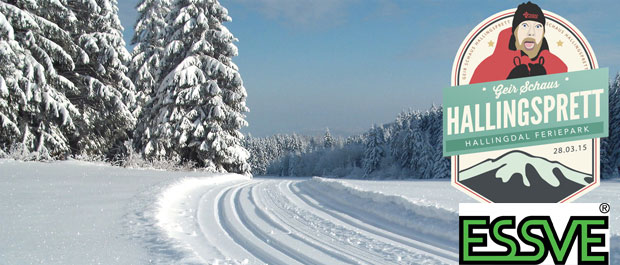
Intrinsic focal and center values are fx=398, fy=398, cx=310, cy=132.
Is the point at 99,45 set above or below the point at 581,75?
above

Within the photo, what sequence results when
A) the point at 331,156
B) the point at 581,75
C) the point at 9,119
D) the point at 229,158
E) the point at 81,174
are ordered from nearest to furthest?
the point at 581,75
the point at 81,174
the point at 9,119
the point at 229,158
the point at 331,156

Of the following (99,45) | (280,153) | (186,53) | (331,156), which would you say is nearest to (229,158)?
(186,53)

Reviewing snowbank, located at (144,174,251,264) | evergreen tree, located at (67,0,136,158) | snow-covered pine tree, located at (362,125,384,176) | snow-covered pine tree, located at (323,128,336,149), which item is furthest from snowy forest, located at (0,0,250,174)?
→ snow-covered pine tree, located at (323,128,336,149)

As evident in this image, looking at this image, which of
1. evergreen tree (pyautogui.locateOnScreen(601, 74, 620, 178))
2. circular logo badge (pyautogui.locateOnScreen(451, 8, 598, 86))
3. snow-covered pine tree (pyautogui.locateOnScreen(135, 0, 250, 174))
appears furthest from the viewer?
evergreen tree (pyautogui.locateOnScreen(601, 74, 620, 178))

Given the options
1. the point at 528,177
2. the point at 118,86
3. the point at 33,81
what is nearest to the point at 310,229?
the point at 528,177

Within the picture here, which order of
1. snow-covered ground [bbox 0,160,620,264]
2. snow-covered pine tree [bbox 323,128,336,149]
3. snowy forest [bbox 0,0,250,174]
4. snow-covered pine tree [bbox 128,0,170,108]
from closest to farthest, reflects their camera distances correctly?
1. snow-covered ground [bbox 0,160,620,264]
2. snowy forest [bbox 0,0,250,174]
3. snow-covered pine tree [bbox 128,0,170,108]
4. snow-covered pine tree [bbox 323,128,336,149]

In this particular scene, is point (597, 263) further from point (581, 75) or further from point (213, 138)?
point (213, 138)

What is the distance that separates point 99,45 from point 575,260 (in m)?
21.4

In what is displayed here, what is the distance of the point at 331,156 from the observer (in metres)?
98.8

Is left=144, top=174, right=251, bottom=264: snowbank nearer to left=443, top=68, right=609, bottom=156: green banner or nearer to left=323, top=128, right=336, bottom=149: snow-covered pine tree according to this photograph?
left=443, top=68, right=609, bottom=156: green banner

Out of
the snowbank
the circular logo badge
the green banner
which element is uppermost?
the circular logo badge

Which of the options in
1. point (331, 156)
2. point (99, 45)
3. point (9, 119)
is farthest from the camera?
point (331, 156)

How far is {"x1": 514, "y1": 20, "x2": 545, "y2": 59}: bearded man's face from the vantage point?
401cm

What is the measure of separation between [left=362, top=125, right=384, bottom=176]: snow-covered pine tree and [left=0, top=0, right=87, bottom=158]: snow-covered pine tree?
5613 cm
